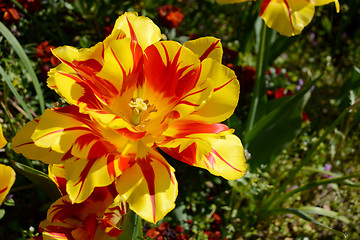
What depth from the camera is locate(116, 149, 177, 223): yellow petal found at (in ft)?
2.56

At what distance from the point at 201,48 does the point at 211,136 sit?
208 mm

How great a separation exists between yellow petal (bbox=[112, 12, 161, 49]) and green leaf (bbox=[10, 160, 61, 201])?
1.42 feet

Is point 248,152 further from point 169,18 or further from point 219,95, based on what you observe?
point 219,95

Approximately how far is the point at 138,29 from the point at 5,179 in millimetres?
432

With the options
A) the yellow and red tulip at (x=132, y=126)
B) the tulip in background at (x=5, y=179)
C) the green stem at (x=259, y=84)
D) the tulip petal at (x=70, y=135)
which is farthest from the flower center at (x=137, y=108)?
the green stem at (x=259, y=84)

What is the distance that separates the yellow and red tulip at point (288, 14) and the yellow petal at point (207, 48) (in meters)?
0.19

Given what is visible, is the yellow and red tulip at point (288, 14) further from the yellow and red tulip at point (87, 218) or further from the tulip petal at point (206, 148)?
the yellow and red tulip at point (87, 218)

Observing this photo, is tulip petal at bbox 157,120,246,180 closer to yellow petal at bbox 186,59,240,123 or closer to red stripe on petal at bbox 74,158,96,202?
yellow petal at bbox 186,59,240,123

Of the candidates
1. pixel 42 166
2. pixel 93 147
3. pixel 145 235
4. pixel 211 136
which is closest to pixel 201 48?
pixel 211 136

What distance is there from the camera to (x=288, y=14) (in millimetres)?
1066

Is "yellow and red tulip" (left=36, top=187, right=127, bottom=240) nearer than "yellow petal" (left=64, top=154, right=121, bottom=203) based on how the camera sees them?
No

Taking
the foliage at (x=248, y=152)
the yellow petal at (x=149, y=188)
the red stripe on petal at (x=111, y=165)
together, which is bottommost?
the foliage at (x=248, y=152)

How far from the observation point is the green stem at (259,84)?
147cm

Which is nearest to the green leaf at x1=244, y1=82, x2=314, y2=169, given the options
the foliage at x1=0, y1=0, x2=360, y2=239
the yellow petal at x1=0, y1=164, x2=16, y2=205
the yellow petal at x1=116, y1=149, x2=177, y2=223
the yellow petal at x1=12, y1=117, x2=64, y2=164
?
the foliage at x1=0, y1=0, x2=360, y2=239
